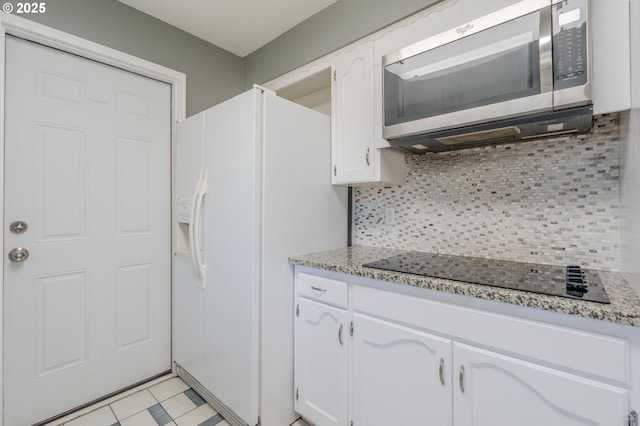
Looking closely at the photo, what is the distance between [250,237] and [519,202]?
4.38ft

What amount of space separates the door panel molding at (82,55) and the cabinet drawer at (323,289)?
1.14 m

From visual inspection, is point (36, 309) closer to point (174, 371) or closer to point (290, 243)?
point (174, 371)

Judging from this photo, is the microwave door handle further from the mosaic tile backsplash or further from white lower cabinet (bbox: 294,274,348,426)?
white lower cabinet (bbox: 294,274,348,426)

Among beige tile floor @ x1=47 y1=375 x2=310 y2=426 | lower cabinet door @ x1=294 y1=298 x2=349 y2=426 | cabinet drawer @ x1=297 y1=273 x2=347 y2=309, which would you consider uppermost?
cabinet drawer @ x1=297 y1=273 x2=347 y2=309

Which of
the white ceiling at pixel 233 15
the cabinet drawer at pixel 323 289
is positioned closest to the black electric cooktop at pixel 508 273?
the cabinet drawer at pixel 323 289

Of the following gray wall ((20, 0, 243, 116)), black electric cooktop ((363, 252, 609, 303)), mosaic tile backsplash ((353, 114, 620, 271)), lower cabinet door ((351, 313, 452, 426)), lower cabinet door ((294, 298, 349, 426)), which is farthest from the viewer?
gray wall ((20, 0, 243, 116))

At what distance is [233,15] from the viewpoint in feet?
6.64

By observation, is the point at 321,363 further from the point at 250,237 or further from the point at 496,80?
the point at 496,80

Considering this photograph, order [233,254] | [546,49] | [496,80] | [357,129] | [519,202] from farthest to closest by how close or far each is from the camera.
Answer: [357,129] → [233,254] → [519,202] → [496,80] → [546,49]

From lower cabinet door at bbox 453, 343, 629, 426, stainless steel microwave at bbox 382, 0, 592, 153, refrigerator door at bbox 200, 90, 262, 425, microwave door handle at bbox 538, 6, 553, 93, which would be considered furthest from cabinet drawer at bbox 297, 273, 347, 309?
microwave door handle at bbox 538, 6, 553, 93

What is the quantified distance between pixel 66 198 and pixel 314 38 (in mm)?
1886

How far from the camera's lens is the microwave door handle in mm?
1044

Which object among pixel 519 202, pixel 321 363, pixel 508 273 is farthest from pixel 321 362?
pixel 519 202

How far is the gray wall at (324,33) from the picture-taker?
5.62 feet
